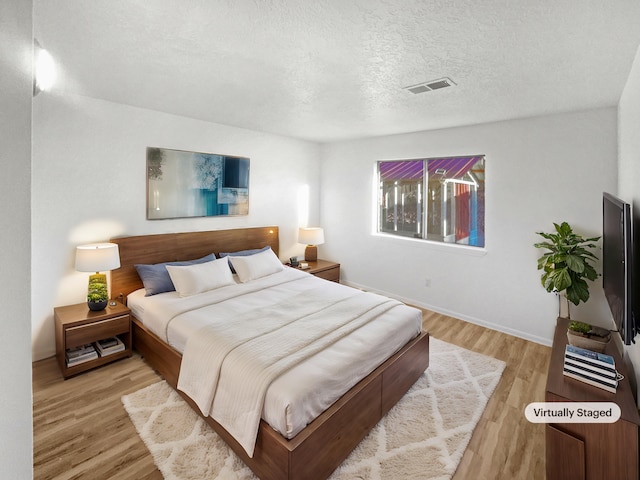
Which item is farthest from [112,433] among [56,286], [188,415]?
[56,286]

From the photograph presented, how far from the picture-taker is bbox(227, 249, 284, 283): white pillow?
146 inches

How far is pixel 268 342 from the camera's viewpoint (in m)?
2.17

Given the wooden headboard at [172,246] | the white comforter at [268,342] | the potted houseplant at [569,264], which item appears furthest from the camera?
the wooden headboard at [172,246]

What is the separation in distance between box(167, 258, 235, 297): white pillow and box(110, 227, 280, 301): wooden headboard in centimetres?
37

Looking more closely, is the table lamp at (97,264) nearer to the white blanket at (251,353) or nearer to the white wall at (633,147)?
the white blanket at (251,353)

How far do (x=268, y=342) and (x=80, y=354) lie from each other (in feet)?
6.27

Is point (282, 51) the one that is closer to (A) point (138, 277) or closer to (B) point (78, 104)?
(B) point (78, 104)

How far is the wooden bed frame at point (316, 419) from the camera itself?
65.3 inches

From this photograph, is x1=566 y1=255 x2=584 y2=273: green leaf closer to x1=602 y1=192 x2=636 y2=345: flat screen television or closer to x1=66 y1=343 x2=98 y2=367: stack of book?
x1=602 y1=192 x2=636 y2=345: flat screen television

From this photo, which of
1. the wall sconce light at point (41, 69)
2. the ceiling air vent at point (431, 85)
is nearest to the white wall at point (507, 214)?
the ceiling air vent at point (431, 85)

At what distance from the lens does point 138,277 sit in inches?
134

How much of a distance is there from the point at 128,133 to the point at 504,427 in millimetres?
4234

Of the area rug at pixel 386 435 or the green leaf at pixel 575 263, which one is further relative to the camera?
the green leaf at pixel 575 263

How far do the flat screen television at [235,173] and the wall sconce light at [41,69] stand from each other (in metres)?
2.97
